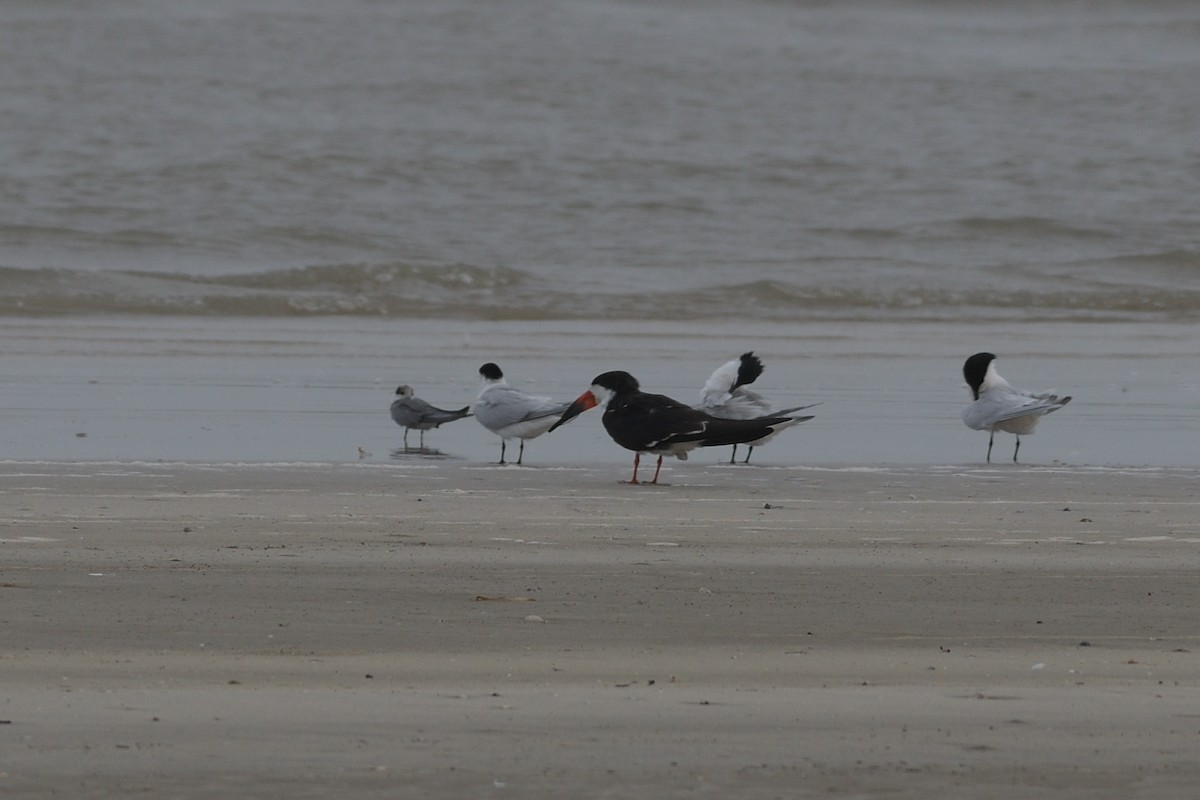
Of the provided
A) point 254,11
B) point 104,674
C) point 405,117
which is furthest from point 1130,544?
point 254,11

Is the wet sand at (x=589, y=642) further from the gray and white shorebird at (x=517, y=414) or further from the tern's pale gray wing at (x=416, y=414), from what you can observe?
the tern's pale gray wing at (x=416, y=414)

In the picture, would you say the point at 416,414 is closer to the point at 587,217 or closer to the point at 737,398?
the point at 737,398

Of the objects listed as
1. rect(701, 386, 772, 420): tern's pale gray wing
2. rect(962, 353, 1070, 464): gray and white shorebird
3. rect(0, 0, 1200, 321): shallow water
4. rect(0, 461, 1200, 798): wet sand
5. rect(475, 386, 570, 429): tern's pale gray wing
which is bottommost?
rect(0, 461, 1200, 798): wet sand

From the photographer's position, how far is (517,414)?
8531 millimetres

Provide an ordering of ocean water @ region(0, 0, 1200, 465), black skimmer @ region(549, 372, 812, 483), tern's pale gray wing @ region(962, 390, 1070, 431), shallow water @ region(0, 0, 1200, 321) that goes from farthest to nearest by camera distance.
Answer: shallow water @ region(0, 0, 1200, 321), ocean water @ region(0, 0, 1200, 465), tern's pale gray wing @ region(962, 390, 1070, 431), black skimmer @ region(549, 372, 812, 483)

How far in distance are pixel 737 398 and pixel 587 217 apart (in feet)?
53.5

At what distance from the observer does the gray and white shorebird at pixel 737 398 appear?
28.6 ft

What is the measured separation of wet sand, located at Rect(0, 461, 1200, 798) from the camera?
333 cm

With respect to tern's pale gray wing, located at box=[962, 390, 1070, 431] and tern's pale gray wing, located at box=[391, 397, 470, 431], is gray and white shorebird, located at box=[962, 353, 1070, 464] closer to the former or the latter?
tern's pale gray wing, located at box=[962, 390, 1070, 431]

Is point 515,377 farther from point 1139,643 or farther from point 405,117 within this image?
point 405,117

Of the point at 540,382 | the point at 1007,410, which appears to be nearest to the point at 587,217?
the point at 540,382

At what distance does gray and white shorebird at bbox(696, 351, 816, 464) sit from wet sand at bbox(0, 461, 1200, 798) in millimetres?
1558

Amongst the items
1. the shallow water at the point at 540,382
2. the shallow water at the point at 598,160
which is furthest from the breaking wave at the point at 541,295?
the shallow water at the point at 540,382

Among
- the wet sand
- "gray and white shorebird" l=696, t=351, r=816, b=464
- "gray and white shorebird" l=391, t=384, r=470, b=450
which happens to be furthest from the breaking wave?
the wet sand
